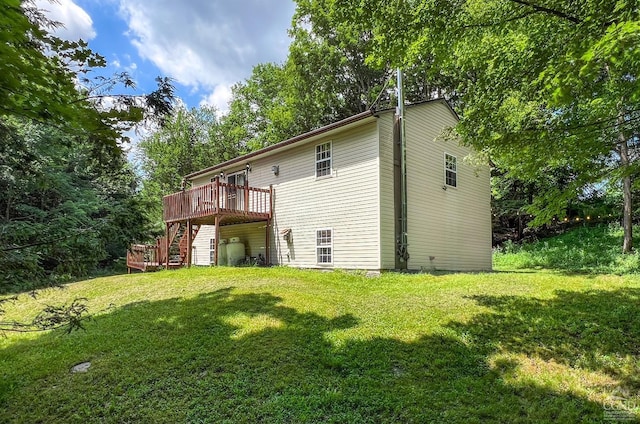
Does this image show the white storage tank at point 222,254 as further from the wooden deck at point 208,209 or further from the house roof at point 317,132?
the house roof at point 317,132

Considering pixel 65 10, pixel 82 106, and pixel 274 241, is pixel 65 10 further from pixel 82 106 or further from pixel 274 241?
pixel 274 241

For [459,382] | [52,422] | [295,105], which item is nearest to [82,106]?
[52,422]

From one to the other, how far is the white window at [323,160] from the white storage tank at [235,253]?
466cm

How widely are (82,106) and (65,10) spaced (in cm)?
175

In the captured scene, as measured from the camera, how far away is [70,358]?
4891 mm

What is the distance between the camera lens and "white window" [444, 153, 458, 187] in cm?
1277

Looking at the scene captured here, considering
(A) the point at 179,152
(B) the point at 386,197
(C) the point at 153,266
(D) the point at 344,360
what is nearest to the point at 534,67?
(D) the point at 344,360

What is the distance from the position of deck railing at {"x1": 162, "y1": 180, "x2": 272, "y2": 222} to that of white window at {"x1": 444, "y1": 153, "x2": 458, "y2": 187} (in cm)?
649

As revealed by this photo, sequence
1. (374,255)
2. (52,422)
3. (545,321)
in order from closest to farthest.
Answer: (52,422) < (545,321) < (374,255)

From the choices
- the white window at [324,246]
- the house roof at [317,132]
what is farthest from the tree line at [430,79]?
the white window at [324,246]

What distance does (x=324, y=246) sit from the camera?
1130 centimetres

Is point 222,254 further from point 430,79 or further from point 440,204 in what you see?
point 430,79

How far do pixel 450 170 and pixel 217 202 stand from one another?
8.36 m

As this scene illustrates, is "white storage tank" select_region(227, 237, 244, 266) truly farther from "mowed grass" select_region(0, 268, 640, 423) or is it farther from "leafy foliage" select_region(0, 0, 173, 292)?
"leafy foliage" select_region(0, 0, 173, 292)
